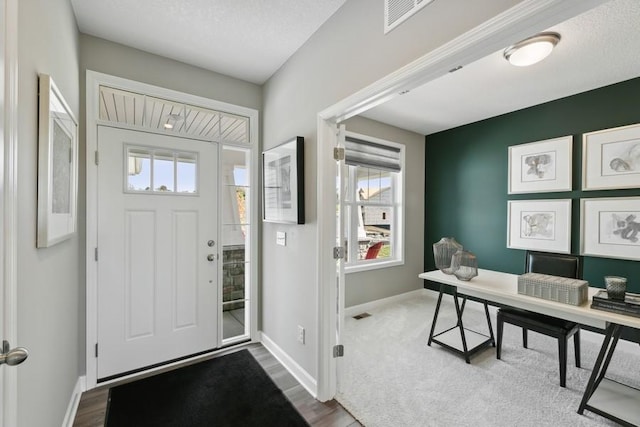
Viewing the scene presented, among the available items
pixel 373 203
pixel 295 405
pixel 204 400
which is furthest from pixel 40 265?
pixel 373 203

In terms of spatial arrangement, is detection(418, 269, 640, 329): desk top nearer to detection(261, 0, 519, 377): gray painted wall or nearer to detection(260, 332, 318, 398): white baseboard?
detection(261, 0, 519, 377): gray painted wall

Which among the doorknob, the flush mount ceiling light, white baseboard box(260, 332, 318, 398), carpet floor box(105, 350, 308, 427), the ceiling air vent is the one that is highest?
the flush mount ceiling light

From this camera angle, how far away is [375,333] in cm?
306

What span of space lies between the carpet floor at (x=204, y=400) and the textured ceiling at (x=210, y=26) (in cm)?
269

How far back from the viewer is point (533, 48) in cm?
199

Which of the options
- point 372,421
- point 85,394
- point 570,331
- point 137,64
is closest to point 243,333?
point 85,394

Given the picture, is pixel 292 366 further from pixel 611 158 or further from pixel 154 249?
pixel 611 158

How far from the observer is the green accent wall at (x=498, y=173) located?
2754 millimetres

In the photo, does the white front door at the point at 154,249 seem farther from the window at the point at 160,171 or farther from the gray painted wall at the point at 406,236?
the gray painted wall at the point at 406,236

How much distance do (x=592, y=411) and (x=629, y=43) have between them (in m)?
2.61

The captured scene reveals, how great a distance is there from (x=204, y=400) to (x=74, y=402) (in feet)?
2.74

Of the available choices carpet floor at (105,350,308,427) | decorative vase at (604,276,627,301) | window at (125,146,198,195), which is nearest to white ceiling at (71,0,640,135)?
window at (125,146,198,195)

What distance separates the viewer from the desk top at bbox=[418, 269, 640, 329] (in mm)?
1631

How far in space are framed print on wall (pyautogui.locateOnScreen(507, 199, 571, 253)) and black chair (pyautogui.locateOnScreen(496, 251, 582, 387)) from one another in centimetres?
70
